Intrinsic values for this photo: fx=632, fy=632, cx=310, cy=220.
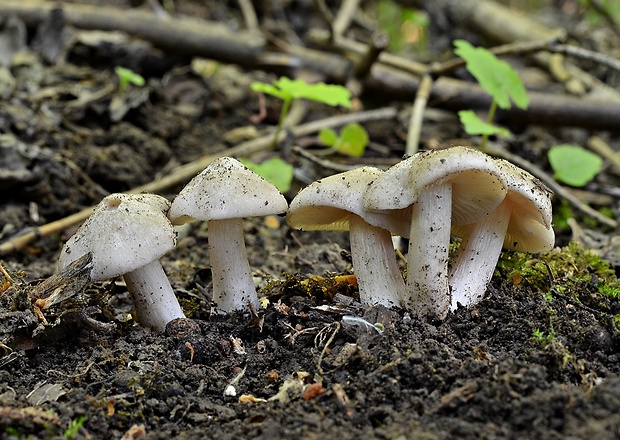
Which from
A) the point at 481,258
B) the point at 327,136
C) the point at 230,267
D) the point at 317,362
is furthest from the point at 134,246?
Answer: the point at 327,136

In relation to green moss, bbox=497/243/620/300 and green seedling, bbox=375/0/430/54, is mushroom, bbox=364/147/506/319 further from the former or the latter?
green seedling, bbox=375/0/430/54

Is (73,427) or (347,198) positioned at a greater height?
(347,198)

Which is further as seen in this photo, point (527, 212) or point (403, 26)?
point (403, 26)

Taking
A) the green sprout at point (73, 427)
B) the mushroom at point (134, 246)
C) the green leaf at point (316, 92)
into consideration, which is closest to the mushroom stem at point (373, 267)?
the mushroom at point (134, 246)

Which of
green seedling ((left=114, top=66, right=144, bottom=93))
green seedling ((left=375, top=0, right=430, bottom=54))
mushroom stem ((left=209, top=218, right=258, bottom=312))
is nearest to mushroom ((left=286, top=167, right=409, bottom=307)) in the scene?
mushroom stem ((left=209, top=218, right=258, bottom=312))

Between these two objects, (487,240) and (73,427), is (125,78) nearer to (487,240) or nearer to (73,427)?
(487,240)

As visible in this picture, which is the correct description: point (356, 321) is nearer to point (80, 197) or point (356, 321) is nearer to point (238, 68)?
point (80, 197)
